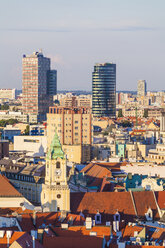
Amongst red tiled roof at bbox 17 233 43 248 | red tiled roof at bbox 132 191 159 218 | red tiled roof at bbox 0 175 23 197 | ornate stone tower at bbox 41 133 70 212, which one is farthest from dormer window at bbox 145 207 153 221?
red tiled roof at bbox 17 233 43 248

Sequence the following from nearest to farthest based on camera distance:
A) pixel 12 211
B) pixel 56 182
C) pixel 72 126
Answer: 1. pixel 12 211
2. pixel 56 182
3. pixel 72 126

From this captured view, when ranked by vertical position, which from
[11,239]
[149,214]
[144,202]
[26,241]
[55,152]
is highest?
[55,152]

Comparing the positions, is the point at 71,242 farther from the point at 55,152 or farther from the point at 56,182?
the point at 55,152

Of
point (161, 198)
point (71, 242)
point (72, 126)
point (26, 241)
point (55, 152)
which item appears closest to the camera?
point (26, 241)

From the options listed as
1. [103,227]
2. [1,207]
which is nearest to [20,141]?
[1,207]

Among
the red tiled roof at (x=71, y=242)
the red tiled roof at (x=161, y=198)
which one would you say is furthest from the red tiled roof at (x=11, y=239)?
the red tiled roof at (x=161, y=198)

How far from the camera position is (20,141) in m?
194

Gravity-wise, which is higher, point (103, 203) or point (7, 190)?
point (7, 190)

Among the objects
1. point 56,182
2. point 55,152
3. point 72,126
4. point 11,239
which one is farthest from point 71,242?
point 72,126

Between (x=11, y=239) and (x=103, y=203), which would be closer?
(x=11, y=239)

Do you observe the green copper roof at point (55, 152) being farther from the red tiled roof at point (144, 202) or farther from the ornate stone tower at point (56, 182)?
the red tiled roof at point (144, 202)

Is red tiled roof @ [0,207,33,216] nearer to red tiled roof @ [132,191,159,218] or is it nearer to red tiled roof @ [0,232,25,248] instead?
red tiled roof @ [132,191,159,218]

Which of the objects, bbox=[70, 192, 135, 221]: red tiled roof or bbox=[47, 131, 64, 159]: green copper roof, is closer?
bbox=[47, 131, 64, 159]: green copper roof

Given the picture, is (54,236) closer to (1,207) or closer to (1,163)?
(1,207)
